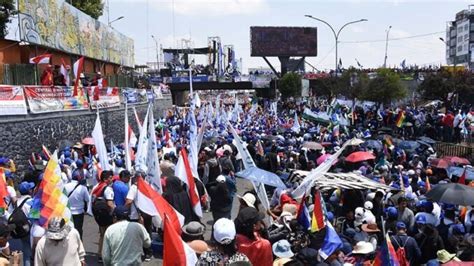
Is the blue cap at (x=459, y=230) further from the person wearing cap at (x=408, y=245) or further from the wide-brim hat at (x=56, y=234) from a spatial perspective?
the wide-brim hat at (x=56, y=234)

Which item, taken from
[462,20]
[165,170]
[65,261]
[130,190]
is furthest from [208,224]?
[462,20]

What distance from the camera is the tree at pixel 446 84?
4509 cm

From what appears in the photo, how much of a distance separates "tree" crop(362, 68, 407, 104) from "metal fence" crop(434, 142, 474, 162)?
86.1 ft

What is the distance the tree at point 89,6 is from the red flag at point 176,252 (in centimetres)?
3959

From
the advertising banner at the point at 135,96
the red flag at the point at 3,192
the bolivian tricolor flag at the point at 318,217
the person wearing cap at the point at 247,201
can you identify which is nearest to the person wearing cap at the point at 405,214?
the bolivian tricolor flag at the point at 318,217

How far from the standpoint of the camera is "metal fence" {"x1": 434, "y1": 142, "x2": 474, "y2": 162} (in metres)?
19.9

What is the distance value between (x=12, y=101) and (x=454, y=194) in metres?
12.3

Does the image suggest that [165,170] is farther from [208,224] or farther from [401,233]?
[401,233]

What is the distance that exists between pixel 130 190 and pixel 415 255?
158 inches

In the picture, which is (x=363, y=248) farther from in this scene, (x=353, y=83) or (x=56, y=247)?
(x=353, y=83)

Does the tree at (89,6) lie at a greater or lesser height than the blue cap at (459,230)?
greater

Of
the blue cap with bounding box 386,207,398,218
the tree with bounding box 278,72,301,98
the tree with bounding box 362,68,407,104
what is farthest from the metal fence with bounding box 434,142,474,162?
the tree with bounding box 278,72,301,98

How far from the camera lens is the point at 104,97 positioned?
2747 cm

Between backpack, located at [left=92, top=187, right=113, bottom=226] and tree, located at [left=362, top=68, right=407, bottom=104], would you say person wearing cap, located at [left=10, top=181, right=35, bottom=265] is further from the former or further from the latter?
tree, located at [left=362, top=68, right=407, bottom=104]
